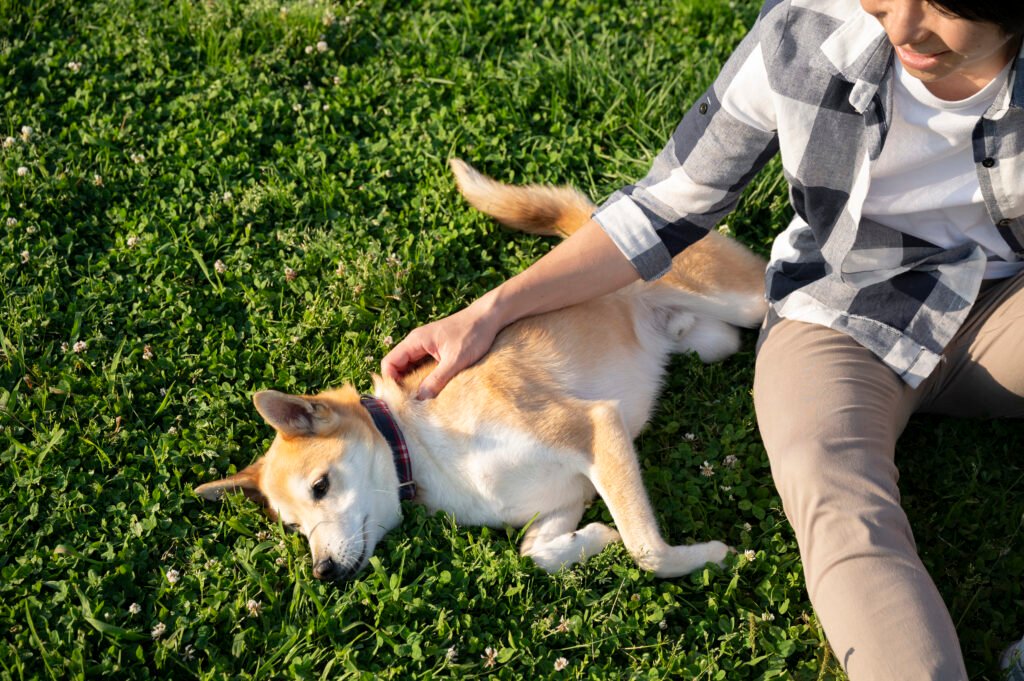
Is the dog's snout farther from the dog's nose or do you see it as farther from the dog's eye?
→ the dog's eye

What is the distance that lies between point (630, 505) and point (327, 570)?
99 cm

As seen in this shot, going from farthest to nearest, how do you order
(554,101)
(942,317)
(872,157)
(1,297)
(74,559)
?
1. (554,101)
2. (1,297)
3. (74,559)
4. (942,317)
5. (872,157)

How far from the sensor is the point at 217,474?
3285 millimetres

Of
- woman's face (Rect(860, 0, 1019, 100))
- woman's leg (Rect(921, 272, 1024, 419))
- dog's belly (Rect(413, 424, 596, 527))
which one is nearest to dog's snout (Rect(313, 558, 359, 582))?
dog's belly (Rect(413, 424, 596, 527))

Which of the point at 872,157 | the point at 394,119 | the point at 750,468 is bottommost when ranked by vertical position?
the point at 750,468

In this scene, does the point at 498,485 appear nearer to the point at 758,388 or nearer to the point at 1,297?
the point at 758,388

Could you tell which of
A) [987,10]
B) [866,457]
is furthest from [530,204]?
[987,10]

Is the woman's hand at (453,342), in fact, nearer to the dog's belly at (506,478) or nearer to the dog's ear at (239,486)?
the dog's belly at (506,478)

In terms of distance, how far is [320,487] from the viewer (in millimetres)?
3025

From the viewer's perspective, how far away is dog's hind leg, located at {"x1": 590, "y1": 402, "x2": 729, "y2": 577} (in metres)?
2.85

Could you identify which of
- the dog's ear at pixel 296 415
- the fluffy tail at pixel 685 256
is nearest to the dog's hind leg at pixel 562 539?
the dog's ear at pixel 296 415

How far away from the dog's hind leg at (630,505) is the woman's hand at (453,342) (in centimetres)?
45

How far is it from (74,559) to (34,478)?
0.39 meters

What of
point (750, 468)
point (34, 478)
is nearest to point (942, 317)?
point (750, 468)
